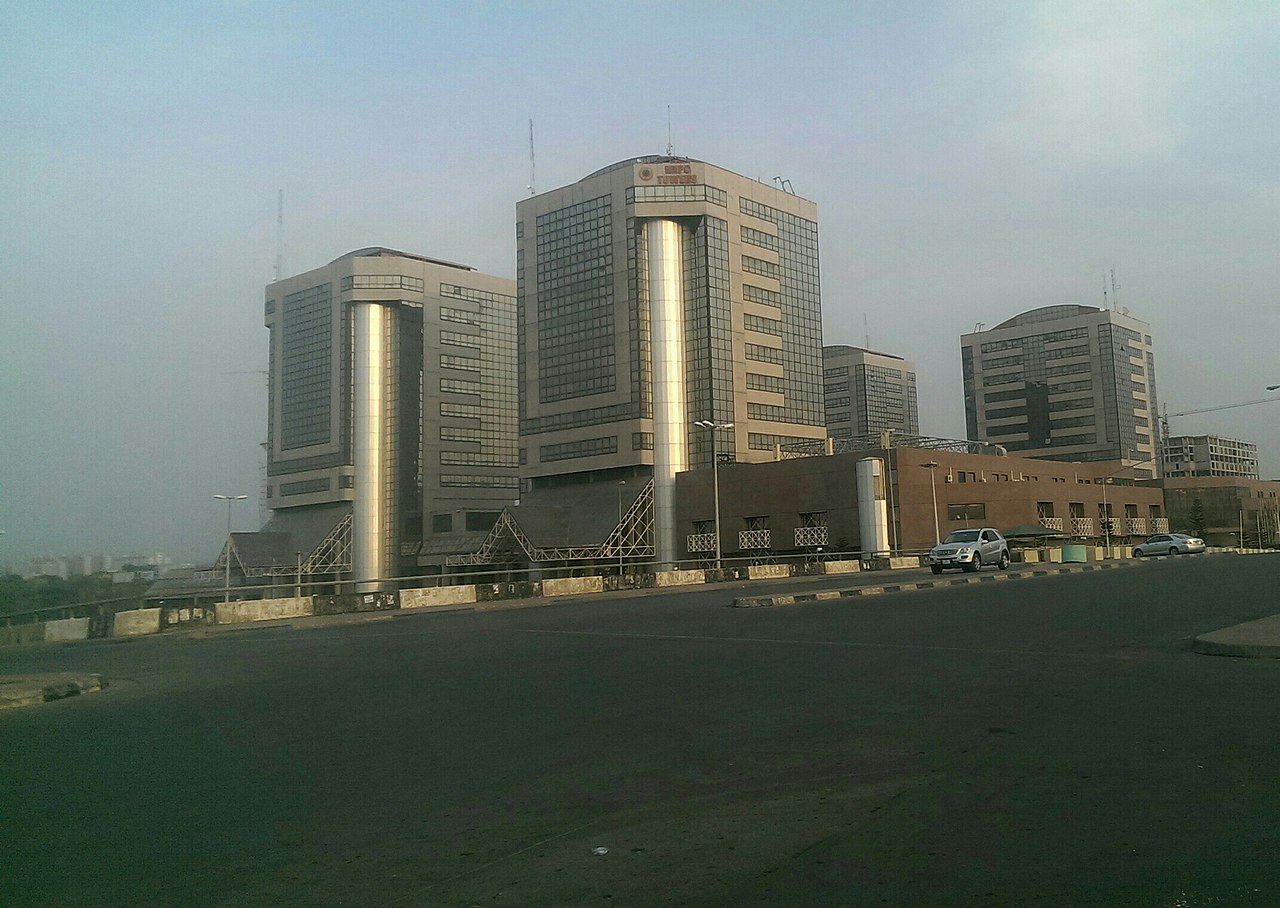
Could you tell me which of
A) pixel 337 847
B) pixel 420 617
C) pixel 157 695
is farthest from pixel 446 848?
pixel 420 617

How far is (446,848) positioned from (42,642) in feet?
75.6

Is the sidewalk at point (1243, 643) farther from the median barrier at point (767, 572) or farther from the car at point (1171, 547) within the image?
the car at point (1171, 547)

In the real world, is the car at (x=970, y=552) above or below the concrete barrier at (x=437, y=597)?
above

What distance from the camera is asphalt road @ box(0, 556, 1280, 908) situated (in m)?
4.45

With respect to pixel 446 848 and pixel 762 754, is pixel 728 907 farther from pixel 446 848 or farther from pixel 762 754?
pixel 762 754

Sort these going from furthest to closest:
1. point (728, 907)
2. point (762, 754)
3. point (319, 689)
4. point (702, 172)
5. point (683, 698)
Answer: point (702, 172) → point (319, 689) → point (683, 698) → point (762, 754) → point (728, 907)

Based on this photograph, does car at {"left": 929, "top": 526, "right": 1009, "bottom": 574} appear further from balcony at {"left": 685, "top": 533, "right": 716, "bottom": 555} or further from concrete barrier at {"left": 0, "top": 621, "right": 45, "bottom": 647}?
balcony at {"left": 685, "top": 533, "right": 716, "bottom": 555}

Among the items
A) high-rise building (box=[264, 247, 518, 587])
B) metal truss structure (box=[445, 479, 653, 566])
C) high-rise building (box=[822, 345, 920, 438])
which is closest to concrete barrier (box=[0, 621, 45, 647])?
metal truss structure (box=[445, 479, 653, 566])

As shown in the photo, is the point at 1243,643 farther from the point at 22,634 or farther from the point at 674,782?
the point at 22,634

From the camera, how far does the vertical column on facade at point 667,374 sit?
89312 mm

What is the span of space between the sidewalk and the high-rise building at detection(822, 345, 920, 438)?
167 meters

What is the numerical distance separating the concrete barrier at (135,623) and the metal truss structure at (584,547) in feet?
193

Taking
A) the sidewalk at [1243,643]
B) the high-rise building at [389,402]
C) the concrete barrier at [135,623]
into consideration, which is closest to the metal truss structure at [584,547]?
the high-rise building at [389,402]

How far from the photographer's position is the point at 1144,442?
496 feet
